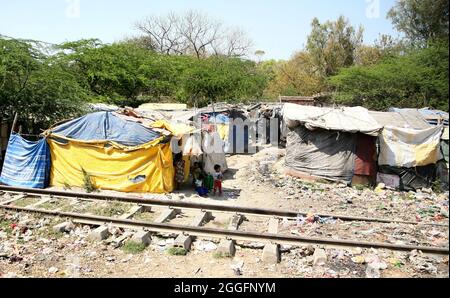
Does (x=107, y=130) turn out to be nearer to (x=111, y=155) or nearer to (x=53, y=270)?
(x=111, y=155)

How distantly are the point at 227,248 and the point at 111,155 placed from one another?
18.4 feet

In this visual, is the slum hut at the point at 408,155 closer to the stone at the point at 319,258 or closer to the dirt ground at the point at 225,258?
the dirt ground at the point at 225,258

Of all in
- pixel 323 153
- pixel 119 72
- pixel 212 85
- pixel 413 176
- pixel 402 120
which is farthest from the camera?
pixel 212 85

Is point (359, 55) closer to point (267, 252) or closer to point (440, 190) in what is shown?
point (440, 190)

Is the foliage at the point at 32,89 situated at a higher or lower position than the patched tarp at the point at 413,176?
higher

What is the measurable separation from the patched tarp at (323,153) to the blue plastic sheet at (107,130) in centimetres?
527

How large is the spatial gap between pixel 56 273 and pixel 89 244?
41.6 inches

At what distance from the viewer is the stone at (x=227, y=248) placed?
6071 millimetres

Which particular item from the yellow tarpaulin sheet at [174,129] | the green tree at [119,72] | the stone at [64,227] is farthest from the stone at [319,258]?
the green tree at [119,72]

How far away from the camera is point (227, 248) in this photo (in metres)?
6.09

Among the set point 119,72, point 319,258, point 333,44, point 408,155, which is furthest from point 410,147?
point 333,44
